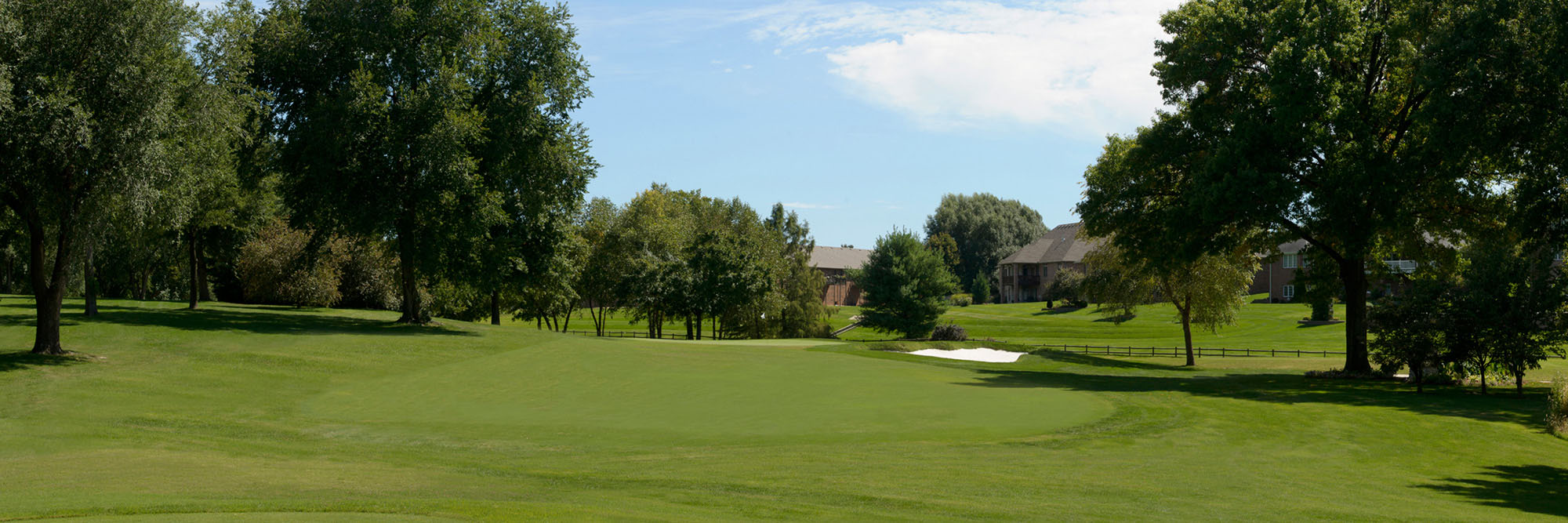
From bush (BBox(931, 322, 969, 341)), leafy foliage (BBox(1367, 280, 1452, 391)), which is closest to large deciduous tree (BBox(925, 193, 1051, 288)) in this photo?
bush (BBox(931, 322, 969, 341))

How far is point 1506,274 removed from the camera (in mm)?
26406

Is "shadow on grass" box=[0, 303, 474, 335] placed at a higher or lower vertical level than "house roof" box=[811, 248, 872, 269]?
lower

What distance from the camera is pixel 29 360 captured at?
25.2 m

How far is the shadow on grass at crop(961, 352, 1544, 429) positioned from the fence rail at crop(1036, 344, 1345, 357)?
77.1ft

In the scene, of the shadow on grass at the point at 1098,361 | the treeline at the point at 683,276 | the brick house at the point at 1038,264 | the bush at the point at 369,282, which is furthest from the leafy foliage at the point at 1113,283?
the brick house at the point at 1038,264

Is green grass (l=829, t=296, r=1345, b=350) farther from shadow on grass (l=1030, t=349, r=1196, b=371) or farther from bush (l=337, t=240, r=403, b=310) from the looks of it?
bush (l=337, t=240, r=403, b=310)

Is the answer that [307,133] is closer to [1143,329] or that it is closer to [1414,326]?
[1414,326]

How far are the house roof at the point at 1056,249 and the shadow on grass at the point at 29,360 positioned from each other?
106149 mm

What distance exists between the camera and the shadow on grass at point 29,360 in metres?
24.3

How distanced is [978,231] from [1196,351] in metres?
84.9

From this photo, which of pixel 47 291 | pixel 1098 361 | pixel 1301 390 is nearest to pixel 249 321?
pixel 47 291

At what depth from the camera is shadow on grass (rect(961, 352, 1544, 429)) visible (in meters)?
24.0

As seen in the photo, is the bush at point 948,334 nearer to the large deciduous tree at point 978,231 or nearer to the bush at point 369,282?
the bush at point 369,282

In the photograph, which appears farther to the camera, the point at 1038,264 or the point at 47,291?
the point at 1038,264
